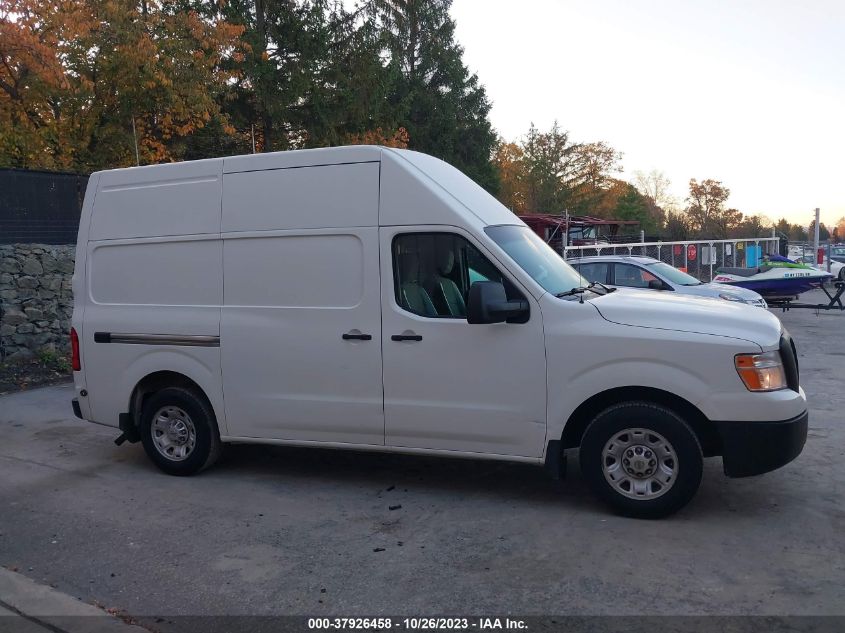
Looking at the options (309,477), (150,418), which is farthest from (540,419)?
(150,418)

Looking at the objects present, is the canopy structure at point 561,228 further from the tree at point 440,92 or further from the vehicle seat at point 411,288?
the vehicle seat at point 411,288

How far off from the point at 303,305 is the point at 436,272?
1.08 m

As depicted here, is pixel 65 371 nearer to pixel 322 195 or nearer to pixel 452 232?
pixel 322 195

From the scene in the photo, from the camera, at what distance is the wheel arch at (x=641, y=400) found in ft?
16.5

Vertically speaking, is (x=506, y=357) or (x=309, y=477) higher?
(x=506, y=357)

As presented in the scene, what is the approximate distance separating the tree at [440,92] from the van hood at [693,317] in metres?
31.4

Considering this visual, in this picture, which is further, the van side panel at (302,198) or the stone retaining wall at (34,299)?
the stone retaining wall at (34,299)

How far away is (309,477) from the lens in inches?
250

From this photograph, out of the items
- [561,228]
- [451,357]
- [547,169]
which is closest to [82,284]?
[451,357]

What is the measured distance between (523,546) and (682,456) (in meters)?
1.18

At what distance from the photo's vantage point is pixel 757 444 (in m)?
4.84

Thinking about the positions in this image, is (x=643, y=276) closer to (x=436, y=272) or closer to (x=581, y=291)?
(x=581, y=291)

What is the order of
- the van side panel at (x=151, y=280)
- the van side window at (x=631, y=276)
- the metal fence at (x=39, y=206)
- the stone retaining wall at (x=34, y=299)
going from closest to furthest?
the van side panel at (x=151, y=280) → the stone retaining wall at (x=34, y=299) → the metal fence at (x=39, y=206) → the van side window at (x=631, y=276)

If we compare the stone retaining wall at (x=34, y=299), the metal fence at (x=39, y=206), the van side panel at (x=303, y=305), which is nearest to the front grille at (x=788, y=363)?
the van side panel at (x=303, y=305)
